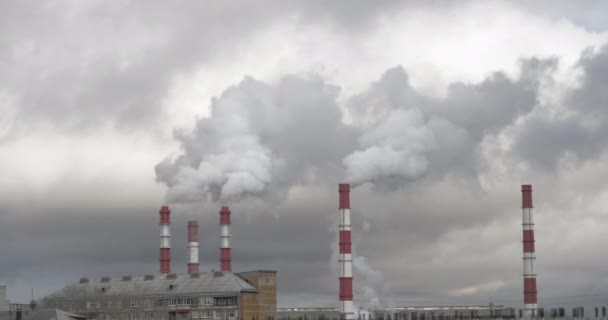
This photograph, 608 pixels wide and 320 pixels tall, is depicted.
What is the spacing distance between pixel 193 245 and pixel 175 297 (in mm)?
12526

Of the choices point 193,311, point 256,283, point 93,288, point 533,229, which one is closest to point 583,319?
point 533,229

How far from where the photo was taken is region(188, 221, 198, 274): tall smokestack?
135 meters

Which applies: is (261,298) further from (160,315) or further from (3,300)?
(3,300)

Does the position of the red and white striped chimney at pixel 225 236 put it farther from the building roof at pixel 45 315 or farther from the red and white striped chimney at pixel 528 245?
the red and white striped chimney at pixel 528 245

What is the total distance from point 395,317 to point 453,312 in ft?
60.8

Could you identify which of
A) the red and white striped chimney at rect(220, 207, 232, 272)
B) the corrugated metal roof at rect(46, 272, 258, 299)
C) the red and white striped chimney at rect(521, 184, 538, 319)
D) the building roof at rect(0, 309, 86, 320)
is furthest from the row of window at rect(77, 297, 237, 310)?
the red and white striped chimney at rect(521, 184, 538, 319)

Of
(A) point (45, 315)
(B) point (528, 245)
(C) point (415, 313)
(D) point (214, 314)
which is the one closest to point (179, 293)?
(D) point (214, 314)

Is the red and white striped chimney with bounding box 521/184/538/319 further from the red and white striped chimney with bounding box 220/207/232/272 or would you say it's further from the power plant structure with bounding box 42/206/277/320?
the red and white striped chimney with bounding box 220/207/232/272

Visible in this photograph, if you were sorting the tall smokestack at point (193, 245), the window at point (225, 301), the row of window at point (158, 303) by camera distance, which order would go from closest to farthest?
the window at point (225, 301) < the row of window at point (158, 303) < the tall smokestack at point (193, 245)

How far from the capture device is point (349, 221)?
11156cm

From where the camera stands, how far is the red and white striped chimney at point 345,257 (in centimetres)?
10875

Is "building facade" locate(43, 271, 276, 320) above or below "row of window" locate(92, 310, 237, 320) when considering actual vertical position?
above

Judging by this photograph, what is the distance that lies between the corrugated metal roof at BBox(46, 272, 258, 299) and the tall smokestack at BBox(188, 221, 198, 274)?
5533 mm

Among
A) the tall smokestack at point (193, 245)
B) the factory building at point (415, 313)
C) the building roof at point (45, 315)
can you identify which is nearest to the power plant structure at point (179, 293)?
the tall smokestack at point (193, 245)
